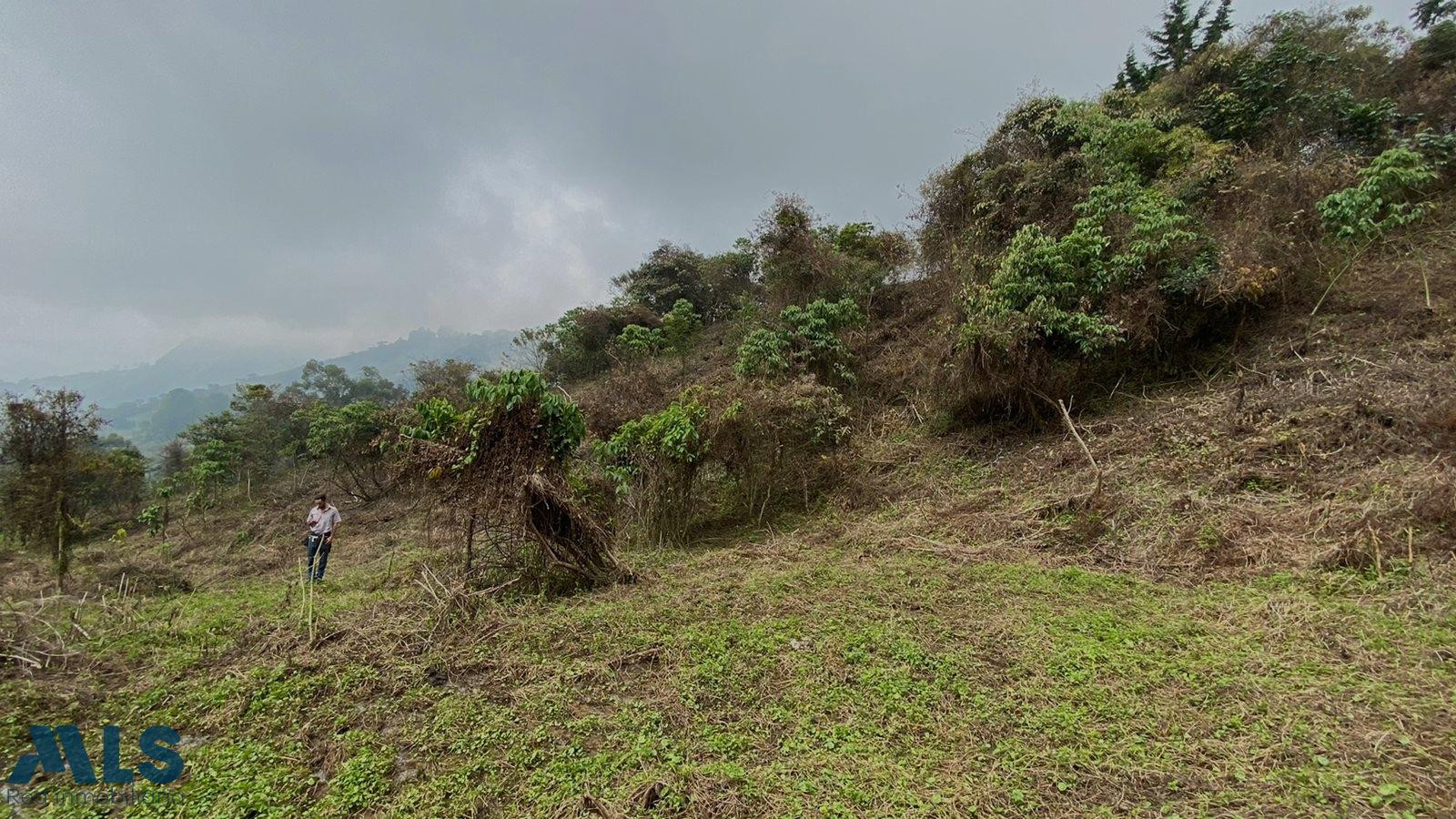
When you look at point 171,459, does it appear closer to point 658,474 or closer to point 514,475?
point 658,474

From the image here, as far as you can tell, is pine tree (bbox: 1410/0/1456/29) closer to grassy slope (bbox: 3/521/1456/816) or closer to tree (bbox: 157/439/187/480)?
grassy slope (bbox: 3/521/1456/816)

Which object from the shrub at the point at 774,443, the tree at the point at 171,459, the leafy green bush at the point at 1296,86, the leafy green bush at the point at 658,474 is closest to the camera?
the leafy green bush at the point at 658,474

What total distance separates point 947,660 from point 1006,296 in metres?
6.26

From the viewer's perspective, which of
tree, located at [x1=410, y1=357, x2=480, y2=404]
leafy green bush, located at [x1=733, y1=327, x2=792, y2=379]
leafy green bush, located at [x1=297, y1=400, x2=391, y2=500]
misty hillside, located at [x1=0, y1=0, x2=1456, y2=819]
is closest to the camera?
misty hillside, located at [x1=0, y1=0, x2=1456, y2=819]

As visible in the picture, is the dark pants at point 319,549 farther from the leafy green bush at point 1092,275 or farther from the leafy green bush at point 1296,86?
the leafy green bush at point 1296,86

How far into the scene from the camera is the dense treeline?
17.9ft

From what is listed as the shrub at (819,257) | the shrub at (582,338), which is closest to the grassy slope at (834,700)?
the shrub at (819,257)

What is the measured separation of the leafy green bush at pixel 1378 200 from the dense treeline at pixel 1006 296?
34 mm

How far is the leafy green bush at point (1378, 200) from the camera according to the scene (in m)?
6.41

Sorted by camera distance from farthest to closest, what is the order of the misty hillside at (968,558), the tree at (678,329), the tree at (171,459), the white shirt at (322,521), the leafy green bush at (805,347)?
1. the tree at (171,459)
2. the tree at (678,329)
3. the leafy green bush at (805,347)
4. the white shirt at (322,521)
5. the misty hillside at (968,558)

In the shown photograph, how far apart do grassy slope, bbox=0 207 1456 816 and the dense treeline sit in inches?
44.8

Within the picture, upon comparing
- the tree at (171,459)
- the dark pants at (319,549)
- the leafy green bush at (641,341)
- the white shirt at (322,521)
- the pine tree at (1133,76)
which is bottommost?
the dark pants at (319,549)

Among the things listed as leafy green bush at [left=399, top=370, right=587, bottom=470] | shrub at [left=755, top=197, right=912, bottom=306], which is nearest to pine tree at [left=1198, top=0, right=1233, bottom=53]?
shrub at [left=755, top=197, right=912, bottom=306]

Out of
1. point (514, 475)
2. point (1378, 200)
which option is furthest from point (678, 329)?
point (1378, 200)
